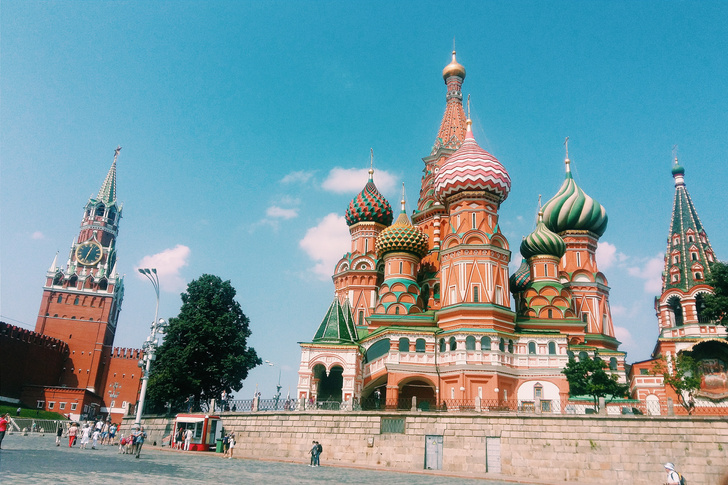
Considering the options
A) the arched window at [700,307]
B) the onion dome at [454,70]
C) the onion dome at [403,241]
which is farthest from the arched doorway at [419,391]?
the onion dome at [454,70]

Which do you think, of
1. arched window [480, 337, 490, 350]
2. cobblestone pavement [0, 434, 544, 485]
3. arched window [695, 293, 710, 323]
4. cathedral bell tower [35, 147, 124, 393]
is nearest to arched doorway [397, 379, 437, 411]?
arched window [480, 337, 490, 350]

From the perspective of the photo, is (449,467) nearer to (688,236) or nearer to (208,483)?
(208,483)

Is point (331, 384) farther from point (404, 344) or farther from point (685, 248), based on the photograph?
point (685, 248)

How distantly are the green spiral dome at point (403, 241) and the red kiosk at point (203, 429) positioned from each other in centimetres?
1673

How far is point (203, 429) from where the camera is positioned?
2648 centimetres

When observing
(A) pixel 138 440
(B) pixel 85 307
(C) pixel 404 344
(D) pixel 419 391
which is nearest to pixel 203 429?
(A) pixel 138 440

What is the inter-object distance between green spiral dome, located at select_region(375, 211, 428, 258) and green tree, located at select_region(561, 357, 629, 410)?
12.3 m

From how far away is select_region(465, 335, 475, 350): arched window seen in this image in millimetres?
31875

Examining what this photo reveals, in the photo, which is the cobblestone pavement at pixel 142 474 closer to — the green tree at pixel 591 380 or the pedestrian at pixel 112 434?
the green tree at pixel 591 380

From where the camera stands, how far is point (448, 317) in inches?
1320

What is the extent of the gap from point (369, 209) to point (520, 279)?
12828mm

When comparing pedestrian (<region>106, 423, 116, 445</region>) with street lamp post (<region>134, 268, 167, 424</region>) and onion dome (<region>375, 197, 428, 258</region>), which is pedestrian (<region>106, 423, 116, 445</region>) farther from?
onion dome (<region>375, 197, 428, 258</region>)

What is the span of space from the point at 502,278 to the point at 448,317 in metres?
4.16

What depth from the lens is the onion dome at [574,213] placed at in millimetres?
42531
